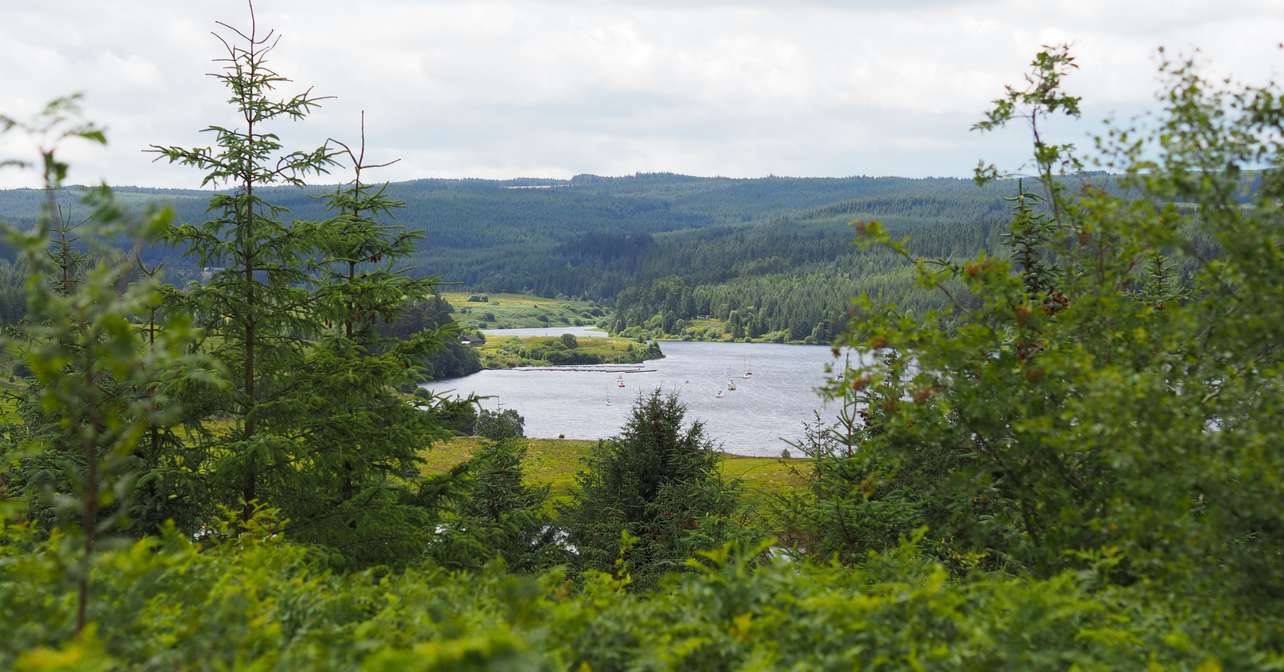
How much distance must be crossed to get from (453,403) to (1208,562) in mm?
11099

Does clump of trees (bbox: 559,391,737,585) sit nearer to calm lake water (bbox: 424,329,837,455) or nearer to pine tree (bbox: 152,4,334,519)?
pine tree (bbox: 152,4,334,519)

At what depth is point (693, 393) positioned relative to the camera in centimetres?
10556

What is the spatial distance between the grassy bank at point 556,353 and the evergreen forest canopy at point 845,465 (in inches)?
5259

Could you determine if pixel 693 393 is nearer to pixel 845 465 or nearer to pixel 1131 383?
pixel 845 465

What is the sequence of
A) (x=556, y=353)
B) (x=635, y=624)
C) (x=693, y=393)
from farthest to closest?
1. (x=556, y=353)
2. (x=693, y=393)
3. (x=635, y=624)

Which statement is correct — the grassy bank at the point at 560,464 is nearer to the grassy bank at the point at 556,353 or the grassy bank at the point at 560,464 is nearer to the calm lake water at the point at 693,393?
the calm lake water at the point at 693,393

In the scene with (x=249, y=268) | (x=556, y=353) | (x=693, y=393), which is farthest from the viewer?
(x=556, y=353)

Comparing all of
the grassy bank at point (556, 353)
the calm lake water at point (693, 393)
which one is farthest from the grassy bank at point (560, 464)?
the grassy bank at point (556, 353)

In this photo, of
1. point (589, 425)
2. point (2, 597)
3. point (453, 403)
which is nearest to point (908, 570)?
point (2, 597)

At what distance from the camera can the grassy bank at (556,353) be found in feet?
498

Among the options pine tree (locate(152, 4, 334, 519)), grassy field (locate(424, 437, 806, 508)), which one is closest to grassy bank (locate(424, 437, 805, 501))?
grassy field (locate(424, 437, 806, 508))

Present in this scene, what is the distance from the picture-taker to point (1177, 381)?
649 centimetres

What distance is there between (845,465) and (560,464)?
5092 centimetres

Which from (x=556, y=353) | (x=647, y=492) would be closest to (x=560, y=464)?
(x=647, y=492)
